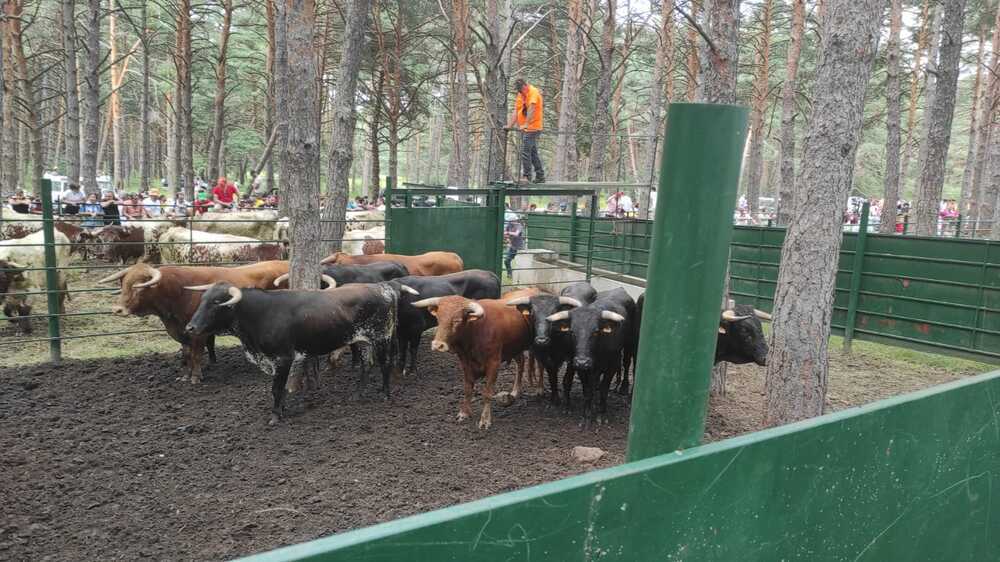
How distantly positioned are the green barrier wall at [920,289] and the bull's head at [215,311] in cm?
891

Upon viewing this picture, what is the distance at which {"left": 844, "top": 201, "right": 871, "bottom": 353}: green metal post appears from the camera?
10.6 m

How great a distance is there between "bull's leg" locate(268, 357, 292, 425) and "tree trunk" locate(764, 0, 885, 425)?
14.6 feet

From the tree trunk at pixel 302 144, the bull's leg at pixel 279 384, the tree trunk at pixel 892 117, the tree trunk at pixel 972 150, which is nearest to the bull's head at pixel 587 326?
the bull's leg at pixel 279 384

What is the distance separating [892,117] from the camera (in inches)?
660

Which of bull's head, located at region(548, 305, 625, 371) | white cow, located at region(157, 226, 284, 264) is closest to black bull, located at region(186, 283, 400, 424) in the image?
bull's head, located at region(548, 305, 625, 371)

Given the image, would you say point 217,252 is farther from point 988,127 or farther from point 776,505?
point 988,127

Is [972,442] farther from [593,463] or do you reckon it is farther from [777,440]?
[593,463]

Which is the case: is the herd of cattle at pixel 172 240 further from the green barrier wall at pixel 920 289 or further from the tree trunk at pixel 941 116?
the tree trunk at pixel 941 116

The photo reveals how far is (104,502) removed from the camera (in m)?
4.75

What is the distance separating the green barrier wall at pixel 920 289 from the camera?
9.55 m

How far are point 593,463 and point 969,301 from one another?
23.6 feet

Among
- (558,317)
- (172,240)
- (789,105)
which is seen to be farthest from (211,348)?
(789,105)

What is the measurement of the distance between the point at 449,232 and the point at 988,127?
2258 cm

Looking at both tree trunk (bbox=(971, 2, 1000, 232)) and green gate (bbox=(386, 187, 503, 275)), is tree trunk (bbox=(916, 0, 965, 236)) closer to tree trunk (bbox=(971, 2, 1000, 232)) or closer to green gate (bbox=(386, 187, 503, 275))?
tree trunk (bbox=(971, 2, 1000, 232))
